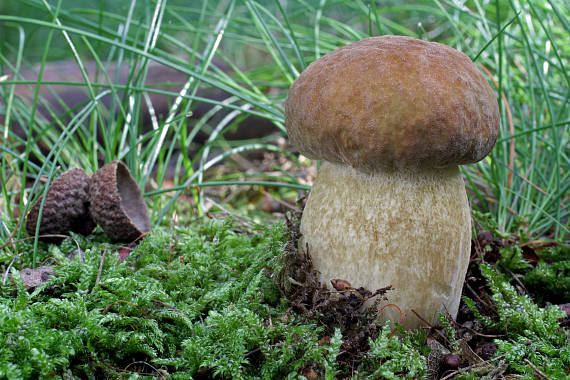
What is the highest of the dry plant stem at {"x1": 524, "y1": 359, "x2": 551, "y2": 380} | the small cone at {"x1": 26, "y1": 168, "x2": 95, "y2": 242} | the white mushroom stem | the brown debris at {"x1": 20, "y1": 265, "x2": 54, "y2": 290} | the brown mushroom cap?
the brown mushroom cap

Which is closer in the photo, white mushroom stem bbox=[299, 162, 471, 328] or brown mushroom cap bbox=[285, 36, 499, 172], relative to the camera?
brown mushroom cap bbox=[285, 36, 499, 172]

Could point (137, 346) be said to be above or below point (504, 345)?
below

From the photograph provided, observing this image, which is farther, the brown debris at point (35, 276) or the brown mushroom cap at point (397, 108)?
the brown debris at point (35, 276)

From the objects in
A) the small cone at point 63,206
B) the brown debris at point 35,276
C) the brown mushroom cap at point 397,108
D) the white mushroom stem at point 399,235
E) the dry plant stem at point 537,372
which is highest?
the brown mushroom cap at point 397,108

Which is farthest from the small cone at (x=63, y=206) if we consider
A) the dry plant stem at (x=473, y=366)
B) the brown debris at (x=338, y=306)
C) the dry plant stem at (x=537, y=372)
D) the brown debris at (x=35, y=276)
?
the dry plant stem at (x=537, y=372)

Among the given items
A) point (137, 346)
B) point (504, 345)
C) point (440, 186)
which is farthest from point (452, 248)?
point (137, 346)

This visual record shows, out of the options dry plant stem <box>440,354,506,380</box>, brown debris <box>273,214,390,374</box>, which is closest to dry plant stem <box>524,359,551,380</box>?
dry plant stem <box>440,354,506,380</box>

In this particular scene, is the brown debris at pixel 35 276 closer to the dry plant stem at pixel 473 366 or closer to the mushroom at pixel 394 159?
the mushroom at pixel 394 159

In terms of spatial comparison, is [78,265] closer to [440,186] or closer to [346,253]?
[346,253]

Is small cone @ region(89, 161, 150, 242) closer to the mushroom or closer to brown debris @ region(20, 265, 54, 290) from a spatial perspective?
brown debris @ region(20, 265, 54, 290)
